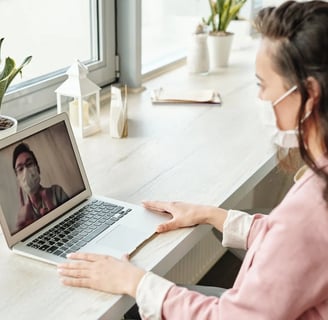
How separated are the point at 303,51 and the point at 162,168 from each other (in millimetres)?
707

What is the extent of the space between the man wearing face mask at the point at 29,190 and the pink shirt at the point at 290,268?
0.42 metres

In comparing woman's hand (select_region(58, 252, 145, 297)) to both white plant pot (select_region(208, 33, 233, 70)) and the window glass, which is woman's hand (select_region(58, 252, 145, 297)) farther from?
white plant pot (select_region(208, 33, 233, 70))

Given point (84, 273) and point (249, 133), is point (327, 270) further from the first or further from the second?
point (249, 133)

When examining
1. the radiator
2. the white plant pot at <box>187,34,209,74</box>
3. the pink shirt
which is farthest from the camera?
the white plant pot at <box>187,34,209,74</box>

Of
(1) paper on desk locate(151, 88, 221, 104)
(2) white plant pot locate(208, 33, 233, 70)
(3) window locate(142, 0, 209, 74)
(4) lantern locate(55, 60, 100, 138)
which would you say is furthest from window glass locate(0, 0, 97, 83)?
(2) white plant pot locate(208, 33, 233, 70)

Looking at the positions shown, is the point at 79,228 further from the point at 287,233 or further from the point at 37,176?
the point at 287,233

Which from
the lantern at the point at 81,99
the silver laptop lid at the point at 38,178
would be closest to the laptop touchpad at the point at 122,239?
the silver laptop lid at the point at 38,178

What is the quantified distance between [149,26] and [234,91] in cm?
54

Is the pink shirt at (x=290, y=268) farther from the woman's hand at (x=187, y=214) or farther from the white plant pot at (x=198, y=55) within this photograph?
the white plant pot at (x=198, y=55)

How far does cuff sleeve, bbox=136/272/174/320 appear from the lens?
1.12m

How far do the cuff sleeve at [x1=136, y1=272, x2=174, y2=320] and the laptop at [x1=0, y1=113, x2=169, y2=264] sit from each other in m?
0.13

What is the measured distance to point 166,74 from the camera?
101 inches

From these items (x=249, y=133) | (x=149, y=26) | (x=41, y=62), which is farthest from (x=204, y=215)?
(x=149, y=26)

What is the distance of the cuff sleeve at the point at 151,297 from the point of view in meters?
1.12
